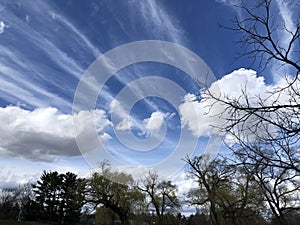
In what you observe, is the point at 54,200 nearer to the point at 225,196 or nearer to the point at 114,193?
the point at 114,193

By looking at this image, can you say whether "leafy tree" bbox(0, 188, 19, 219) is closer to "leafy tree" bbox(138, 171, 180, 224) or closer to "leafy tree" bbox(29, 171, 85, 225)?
"leafy tree" bbox(29, 171, 85, 225)

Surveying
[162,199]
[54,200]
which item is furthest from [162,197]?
[54,200]

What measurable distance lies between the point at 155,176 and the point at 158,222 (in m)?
5.70

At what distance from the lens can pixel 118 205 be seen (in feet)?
94.9

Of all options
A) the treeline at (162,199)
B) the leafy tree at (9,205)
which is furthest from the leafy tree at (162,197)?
the leafy tree at (9,205)

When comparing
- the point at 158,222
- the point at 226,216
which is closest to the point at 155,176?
the point at 158,222

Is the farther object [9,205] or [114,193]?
[9,205]

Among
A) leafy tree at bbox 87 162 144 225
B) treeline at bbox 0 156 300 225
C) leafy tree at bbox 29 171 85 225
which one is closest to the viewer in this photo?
treeline at bbox 0 156 300 225

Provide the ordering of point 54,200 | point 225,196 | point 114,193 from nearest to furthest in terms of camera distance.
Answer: point 225,196, point 114,193, point 54,200

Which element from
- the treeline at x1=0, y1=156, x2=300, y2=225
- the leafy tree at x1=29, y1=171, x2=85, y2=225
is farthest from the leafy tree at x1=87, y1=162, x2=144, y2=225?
the leafy tree at x1=29, y1=171, x2=85, y2=225

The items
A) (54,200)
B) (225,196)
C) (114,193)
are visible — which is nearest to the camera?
(225,196)

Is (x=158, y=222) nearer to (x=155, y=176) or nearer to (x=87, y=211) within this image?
(x=155, y=176)

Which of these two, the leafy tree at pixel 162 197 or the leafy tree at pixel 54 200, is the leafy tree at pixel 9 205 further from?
the leafy tree at pixel 162 197

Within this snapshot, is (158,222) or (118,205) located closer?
(118,205)
